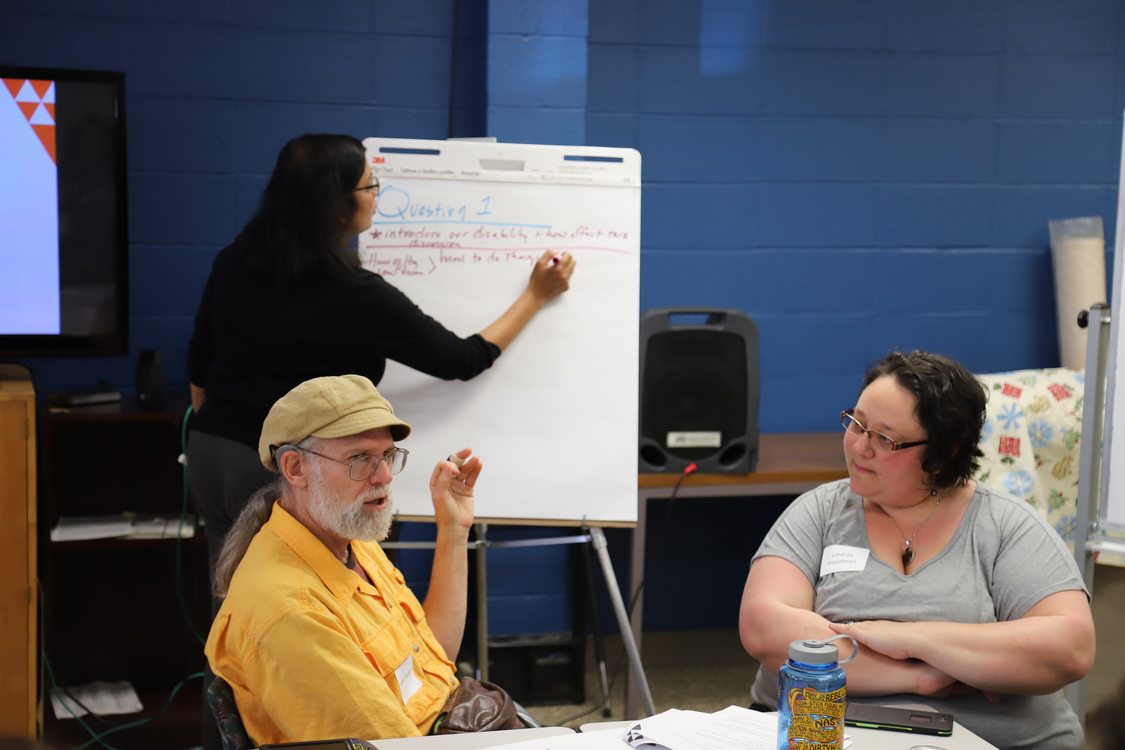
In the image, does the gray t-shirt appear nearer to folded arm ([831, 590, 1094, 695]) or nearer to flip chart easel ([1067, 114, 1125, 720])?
folded arm ([831, 590, 1094, 695])

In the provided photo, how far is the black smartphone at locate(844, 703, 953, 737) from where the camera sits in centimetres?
178

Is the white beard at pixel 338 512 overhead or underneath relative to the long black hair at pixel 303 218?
underneath

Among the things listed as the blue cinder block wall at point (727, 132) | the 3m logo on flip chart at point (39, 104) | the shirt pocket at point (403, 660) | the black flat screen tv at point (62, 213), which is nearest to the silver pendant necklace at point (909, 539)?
the shirt pocket at point (403, 660)

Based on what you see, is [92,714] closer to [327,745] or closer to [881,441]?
[327,745]

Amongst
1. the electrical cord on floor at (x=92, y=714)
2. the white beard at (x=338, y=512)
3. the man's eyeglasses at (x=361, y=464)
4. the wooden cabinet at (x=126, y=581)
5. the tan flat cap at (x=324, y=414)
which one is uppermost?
the tan flat cap at (x=324, y=414)

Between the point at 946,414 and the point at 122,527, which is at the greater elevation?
the point at 946,414

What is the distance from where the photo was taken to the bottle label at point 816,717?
1.55 metres

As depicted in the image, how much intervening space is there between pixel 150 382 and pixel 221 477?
79 cm

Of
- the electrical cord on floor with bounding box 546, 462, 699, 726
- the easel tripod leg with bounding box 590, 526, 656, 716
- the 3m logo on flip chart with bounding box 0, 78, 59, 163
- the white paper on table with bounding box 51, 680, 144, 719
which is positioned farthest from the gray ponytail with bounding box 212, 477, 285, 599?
the 3m logo on flip chart with bounding box 0, 78, 59, 163

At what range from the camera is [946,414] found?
7.23 feet

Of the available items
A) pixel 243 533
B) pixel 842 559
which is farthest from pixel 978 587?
pixel 243 533

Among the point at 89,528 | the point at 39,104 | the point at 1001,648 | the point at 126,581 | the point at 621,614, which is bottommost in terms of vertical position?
the point at 126,581

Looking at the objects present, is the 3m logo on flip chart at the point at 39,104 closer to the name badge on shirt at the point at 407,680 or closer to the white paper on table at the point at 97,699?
the white paper on table at the point at 97,699

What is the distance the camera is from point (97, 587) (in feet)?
11.8
